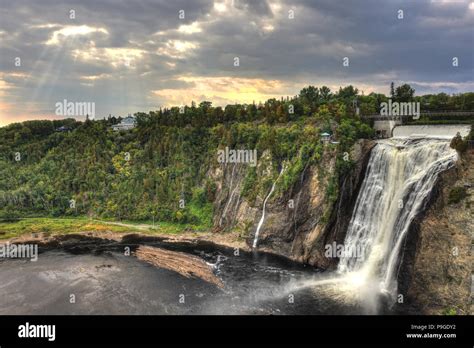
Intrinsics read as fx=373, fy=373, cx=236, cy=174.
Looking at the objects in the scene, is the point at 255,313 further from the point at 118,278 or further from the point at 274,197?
the point at 274,197

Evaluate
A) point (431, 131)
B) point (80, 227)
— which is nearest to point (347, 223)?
point (431, 131)

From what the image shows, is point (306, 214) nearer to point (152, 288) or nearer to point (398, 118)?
point (398, 118)

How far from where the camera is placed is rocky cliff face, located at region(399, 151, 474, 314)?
38594mm

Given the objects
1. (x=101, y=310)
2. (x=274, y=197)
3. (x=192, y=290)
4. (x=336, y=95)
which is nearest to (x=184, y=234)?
(x=274, y=197)

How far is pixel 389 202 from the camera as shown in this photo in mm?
47188

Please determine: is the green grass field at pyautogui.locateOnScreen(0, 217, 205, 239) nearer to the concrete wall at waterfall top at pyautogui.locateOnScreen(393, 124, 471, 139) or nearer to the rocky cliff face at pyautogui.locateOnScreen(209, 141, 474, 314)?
the rocky cliff face at pyautogui.locateOnScreen(209, 141, 474, 314)

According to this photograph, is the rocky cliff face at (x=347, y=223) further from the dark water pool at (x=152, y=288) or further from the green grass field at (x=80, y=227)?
the green grass field at (x=80, y=227)

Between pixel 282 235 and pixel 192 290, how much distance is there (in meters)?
19.2

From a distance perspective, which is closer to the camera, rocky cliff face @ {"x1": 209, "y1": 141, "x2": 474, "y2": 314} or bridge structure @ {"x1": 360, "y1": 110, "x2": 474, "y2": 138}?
rocky cliff face @ {"x1": 209, "y1": 141, "x2": 474, "y2": 314}

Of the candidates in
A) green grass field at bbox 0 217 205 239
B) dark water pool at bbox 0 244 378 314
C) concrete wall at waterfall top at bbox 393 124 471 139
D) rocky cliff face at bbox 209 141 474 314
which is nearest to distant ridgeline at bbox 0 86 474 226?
rocky cliff face at bbox 209 141 474 314

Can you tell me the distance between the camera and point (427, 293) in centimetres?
4081

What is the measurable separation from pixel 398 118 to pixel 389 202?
895 inches

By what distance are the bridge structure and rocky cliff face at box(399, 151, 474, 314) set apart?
19.9 m

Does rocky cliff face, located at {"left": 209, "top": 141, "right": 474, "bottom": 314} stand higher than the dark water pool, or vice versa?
rocky cliff face, located at {"left": 209, "top": 141, "right": 474, "bottom": 314}
